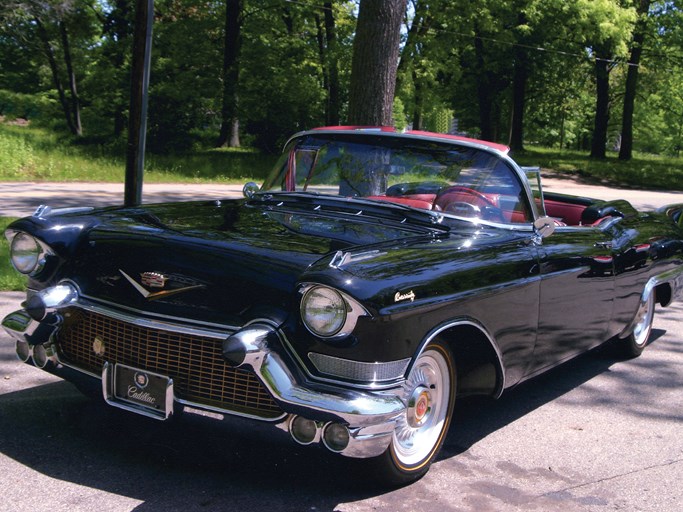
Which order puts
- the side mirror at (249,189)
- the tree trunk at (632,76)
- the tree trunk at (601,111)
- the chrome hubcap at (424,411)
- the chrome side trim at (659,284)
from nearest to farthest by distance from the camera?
the chrome hubcap at (424,411)
the side mirror at (249,189)
the chrome side trim at (659,284)
the tree trunk at (632,76)
the tree trunk at (601,111)

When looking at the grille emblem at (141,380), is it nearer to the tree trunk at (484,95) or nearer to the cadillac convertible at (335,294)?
the cadillac convertible at (335,294)

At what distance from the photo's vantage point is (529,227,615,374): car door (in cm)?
415

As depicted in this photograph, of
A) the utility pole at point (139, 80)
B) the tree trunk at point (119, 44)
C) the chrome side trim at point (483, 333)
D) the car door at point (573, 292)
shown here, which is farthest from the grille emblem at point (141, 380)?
the tree trunk at point (119, 44)

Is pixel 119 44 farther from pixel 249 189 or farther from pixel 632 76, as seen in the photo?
pixel 249 189

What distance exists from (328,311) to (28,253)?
5.55ft

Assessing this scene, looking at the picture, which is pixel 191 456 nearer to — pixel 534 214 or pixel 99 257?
pixel 99 257

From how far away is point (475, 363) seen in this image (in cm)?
373

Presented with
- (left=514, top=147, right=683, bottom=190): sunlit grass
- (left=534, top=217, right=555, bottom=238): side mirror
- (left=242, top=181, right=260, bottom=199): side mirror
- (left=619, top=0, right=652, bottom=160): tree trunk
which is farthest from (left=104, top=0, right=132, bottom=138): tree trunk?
(left=534, top=217, right=555, bottom=238): side mirror

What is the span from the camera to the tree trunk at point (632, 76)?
32938mm

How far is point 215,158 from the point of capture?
985 inches

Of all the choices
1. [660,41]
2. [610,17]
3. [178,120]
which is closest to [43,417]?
[178,120]

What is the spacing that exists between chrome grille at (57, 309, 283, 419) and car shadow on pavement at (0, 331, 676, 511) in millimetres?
82

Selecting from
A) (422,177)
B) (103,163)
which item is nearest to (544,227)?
(422,177)

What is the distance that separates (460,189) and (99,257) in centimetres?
194
